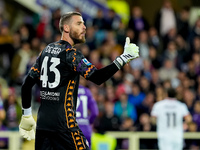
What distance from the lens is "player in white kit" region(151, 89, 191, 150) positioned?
37.0 feet

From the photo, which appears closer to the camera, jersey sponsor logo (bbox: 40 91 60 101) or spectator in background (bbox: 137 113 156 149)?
jersey sponsor logo (bbox: 40 91 60 101)

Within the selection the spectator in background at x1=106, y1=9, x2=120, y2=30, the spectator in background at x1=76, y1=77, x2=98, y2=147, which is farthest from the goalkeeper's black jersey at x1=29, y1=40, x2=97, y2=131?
the spectator in background at x1=106, y1=9, x2=120, y2=30

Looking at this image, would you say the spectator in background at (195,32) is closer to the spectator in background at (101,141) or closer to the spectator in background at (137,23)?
the spectator in background at (137,23)

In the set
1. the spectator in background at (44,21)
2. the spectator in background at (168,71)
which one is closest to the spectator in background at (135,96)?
the spectator in background at (168,71)

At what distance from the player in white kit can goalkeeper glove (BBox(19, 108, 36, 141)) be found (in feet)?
18.3

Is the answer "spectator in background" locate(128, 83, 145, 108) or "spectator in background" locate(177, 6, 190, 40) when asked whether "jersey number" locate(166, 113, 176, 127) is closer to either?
"spectator in background" locate(128, 83, 145, 108)

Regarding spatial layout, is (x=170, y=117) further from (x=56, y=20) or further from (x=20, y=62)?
(x=56, y=20)

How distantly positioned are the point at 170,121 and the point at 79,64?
6280 millimetres

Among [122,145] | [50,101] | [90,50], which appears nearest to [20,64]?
[90,50]

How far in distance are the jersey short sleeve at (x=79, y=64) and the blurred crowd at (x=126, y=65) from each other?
20.9 ft

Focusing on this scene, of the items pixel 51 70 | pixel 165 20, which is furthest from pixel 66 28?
pixel 165 20

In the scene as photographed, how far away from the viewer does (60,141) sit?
5449mm

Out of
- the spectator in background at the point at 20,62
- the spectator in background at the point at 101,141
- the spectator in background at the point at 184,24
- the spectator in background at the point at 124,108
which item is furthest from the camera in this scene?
the spectator in background at the point at 184,24

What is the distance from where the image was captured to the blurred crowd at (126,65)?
1252 cm
